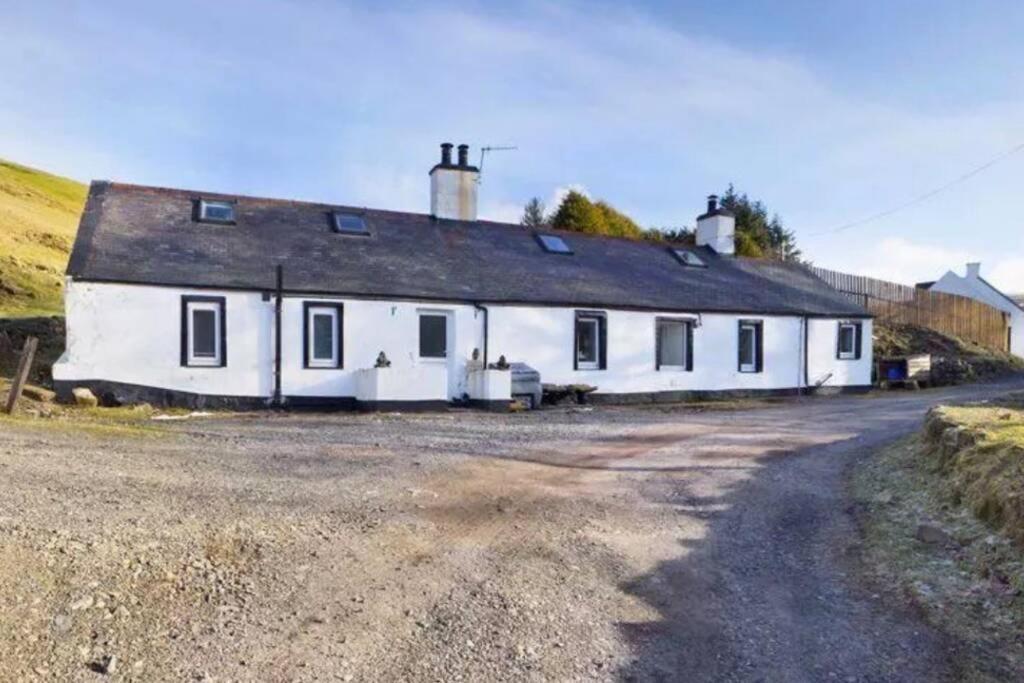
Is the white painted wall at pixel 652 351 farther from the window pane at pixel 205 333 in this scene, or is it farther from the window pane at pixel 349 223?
the window pane at pixel 205 333

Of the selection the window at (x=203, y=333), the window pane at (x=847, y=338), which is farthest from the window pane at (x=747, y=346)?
the window at (x=203, y=333)

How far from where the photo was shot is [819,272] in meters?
32.6

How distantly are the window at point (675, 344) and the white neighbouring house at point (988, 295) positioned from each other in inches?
1031

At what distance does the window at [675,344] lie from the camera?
69.7 feet

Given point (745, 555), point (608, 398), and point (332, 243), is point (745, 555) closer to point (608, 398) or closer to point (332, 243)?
point (608, 398)

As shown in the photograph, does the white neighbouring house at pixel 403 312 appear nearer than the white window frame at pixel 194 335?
Yes

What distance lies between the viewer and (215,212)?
1914 centimetres

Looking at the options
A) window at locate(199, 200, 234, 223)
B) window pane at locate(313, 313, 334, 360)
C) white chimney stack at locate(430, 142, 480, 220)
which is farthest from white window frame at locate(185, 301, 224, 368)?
white chimney stack at locate(430, 142, 480, 220)

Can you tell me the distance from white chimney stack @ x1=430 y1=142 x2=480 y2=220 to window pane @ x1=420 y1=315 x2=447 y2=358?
564 cm

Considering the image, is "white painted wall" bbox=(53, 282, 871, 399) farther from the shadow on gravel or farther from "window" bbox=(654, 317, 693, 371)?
the shadow on gravel

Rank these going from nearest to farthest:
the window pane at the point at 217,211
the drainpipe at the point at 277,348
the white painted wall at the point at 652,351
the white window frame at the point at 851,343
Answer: the drainpipe at the point at 277,348, the window pane at the point at 217,211, the white painted wall at the point at 652,351, the white window frame at the point at 851,343

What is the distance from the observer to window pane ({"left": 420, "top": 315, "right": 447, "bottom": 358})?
1820cm

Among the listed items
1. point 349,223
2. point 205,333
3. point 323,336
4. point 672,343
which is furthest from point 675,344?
point 205,333

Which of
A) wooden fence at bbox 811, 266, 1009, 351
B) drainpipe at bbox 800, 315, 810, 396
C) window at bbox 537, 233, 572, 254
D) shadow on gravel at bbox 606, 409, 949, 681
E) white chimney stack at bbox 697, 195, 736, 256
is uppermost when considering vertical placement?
white chimney stack at bbox 697, 195, 736, 256
